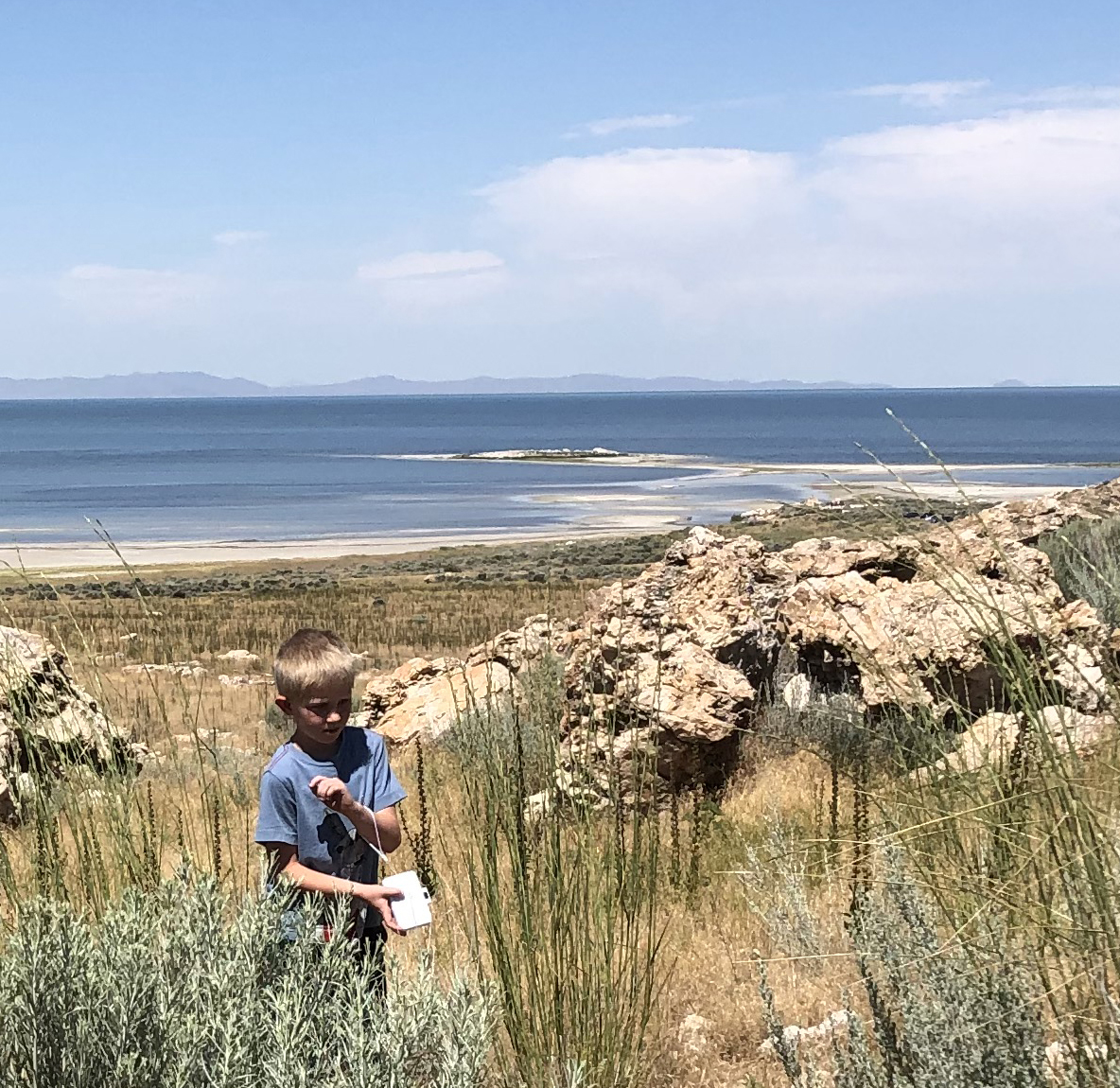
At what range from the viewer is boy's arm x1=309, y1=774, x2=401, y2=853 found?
2.97 m

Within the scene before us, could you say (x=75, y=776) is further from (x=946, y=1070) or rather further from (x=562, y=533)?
(x=562, y=533)

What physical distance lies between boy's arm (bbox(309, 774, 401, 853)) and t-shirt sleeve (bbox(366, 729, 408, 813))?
0.07ft

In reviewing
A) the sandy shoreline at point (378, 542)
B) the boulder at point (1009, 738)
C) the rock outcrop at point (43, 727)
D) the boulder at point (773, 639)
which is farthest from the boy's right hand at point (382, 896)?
the sandy shoreline at point (378, 542)

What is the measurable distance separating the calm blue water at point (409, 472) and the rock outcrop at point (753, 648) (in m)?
24.8

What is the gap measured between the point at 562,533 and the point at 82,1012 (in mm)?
44238

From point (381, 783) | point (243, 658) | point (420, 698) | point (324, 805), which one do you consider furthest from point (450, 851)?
point (243, 658)

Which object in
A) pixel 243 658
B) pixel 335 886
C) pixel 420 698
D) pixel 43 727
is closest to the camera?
pixel 335 886

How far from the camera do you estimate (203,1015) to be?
2416 millimetres

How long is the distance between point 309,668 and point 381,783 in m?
0.37

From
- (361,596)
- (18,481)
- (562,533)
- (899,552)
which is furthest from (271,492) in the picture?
(899,552)

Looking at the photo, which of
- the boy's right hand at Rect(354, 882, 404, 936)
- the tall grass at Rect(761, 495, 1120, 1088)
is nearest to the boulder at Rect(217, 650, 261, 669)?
the boy's right hand at Rect(354, 882, 404, 936)

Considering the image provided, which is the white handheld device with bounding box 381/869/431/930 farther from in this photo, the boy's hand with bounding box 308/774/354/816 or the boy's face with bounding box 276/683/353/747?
the boy's face with bounding box 276/683/353/747

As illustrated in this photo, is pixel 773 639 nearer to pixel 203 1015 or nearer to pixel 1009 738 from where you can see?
pixel 1009 738

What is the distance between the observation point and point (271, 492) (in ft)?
220
